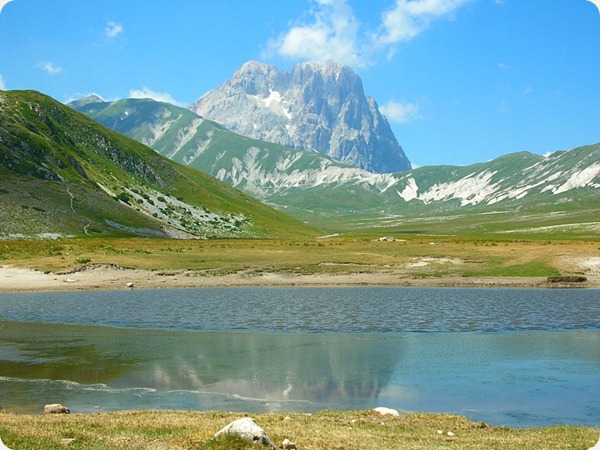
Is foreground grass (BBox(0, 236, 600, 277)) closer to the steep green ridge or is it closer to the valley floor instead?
the valley floor

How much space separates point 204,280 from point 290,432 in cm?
6590

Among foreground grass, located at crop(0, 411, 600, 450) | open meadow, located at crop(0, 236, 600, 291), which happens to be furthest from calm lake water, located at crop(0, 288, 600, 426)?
open meadow, located at crop(0, 236, 600, 291)

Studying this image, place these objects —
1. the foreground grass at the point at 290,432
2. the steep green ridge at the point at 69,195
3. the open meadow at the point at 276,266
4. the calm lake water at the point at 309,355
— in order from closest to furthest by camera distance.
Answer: the foreground grass at the point at 290,432 < the calm lake water at the point at 309,355 < the open meadow at the point at 276,266 < the steep green ridge at the point at 69,195

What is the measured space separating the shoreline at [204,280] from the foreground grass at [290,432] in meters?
58.0

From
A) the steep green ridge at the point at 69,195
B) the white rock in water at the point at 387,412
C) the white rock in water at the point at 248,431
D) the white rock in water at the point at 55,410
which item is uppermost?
the steep green ridge at the point at 69,195

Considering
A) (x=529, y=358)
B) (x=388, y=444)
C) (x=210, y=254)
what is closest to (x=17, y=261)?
(x=210, y=254)

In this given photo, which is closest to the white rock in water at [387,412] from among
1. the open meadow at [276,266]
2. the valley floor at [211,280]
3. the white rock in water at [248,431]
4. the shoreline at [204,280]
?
the white rock in water at [248,431]

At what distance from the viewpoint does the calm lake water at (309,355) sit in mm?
26344

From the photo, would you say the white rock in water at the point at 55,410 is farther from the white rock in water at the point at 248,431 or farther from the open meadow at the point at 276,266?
the open meadow at the point at 276,266

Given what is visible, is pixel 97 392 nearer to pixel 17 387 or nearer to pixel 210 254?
pixel 17 387

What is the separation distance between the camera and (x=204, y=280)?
82812mm

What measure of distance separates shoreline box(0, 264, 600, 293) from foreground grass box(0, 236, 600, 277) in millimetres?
2287

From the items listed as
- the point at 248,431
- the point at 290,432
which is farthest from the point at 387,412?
the point at 248,431

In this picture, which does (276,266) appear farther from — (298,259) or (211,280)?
(211,280)
